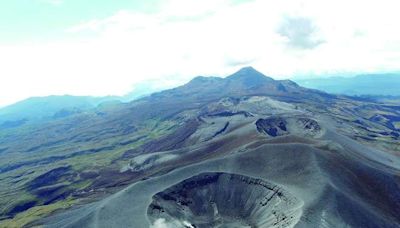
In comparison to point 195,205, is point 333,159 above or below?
above

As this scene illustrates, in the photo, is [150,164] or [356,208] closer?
[356,208]

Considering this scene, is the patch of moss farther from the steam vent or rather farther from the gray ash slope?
the steam vent

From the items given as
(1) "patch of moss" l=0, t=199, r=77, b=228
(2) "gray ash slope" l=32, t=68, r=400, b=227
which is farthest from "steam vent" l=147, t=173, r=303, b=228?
(1) "patch of moss" l=0, t=199, r=77, b=228

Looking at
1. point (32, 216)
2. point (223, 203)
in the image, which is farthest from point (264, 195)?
point (32, 216)

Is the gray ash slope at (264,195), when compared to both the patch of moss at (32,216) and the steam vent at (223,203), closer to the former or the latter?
the steam vent at (223,203)

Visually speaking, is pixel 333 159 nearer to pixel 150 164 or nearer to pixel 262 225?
pixel 262 225

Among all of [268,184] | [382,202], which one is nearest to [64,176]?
[268,184]

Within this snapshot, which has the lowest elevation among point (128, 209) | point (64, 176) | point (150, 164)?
point (64, 176)

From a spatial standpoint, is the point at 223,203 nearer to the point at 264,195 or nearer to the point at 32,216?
the point at 264,195
